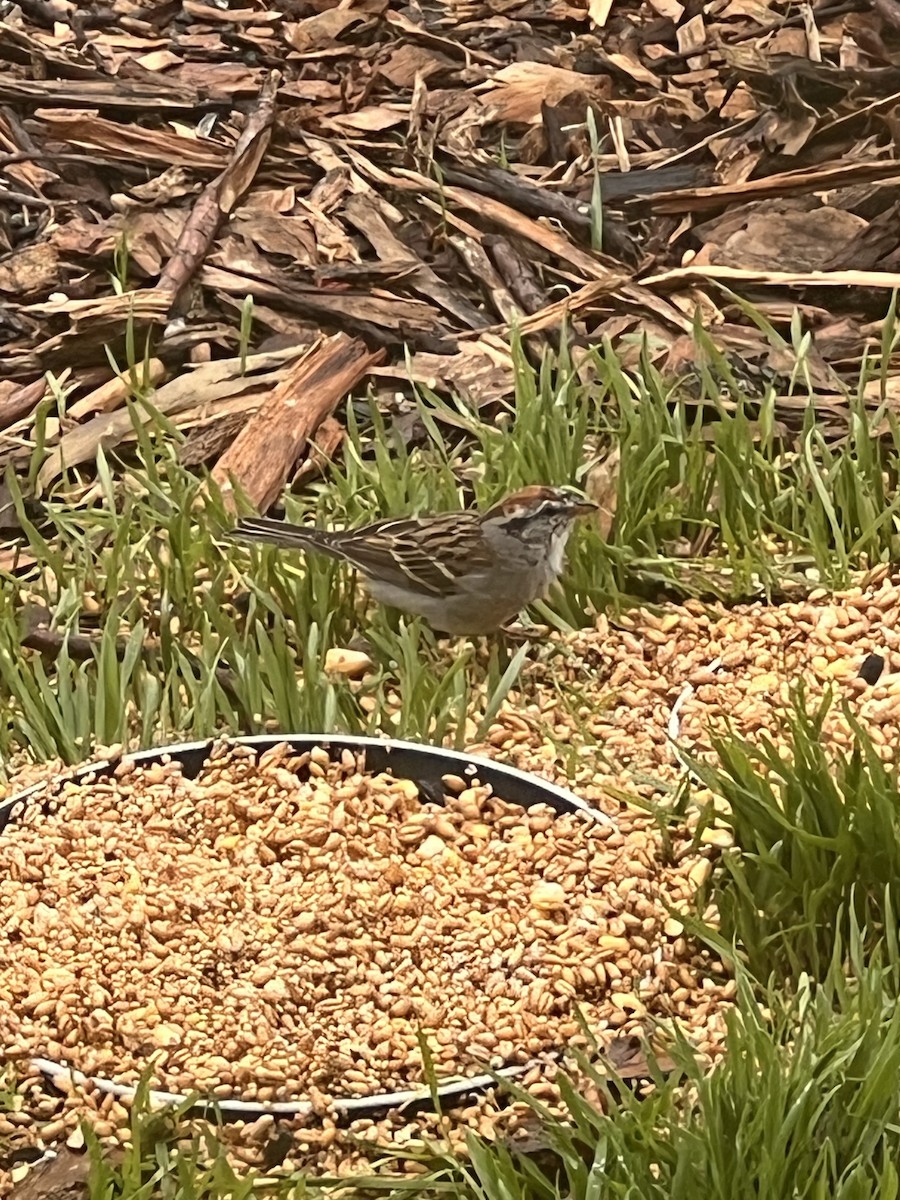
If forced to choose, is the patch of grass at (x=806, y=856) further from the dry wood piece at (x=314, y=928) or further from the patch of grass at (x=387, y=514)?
the patch of grass at (x=387, y=514)

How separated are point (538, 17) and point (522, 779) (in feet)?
12.5

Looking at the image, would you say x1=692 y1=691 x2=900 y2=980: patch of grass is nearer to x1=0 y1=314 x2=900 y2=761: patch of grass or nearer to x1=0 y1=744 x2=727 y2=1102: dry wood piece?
x1=0 y1=744 x2=727 y2=1102: dry wood piece

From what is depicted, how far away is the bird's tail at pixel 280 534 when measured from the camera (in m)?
3.92

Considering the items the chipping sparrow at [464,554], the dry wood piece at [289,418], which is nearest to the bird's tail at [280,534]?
the chipping sparrow at [464,554]

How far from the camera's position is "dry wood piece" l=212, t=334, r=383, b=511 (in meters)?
4.57

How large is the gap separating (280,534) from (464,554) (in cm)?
42

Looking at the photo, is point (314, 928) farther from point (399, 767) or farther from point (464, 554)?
point (464, 554)

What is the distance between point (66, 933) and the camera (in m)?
3.24

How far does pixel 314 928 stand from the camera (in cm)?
326

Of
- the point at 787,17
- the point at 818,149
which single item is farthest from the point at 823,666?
the point at 787,17

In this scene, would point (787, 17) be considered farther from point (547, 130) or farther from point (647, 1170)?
point (647, 1170)

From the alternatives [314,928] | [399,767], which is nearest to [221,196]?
[399,767]

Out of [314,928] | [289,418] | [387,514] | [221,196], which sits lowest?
[314,928]

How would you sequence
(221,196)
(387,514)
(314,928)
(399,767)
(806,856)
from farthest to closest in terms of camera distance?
(221,196) → (387,514) → (399,767) → (314,928) → (806,856)
